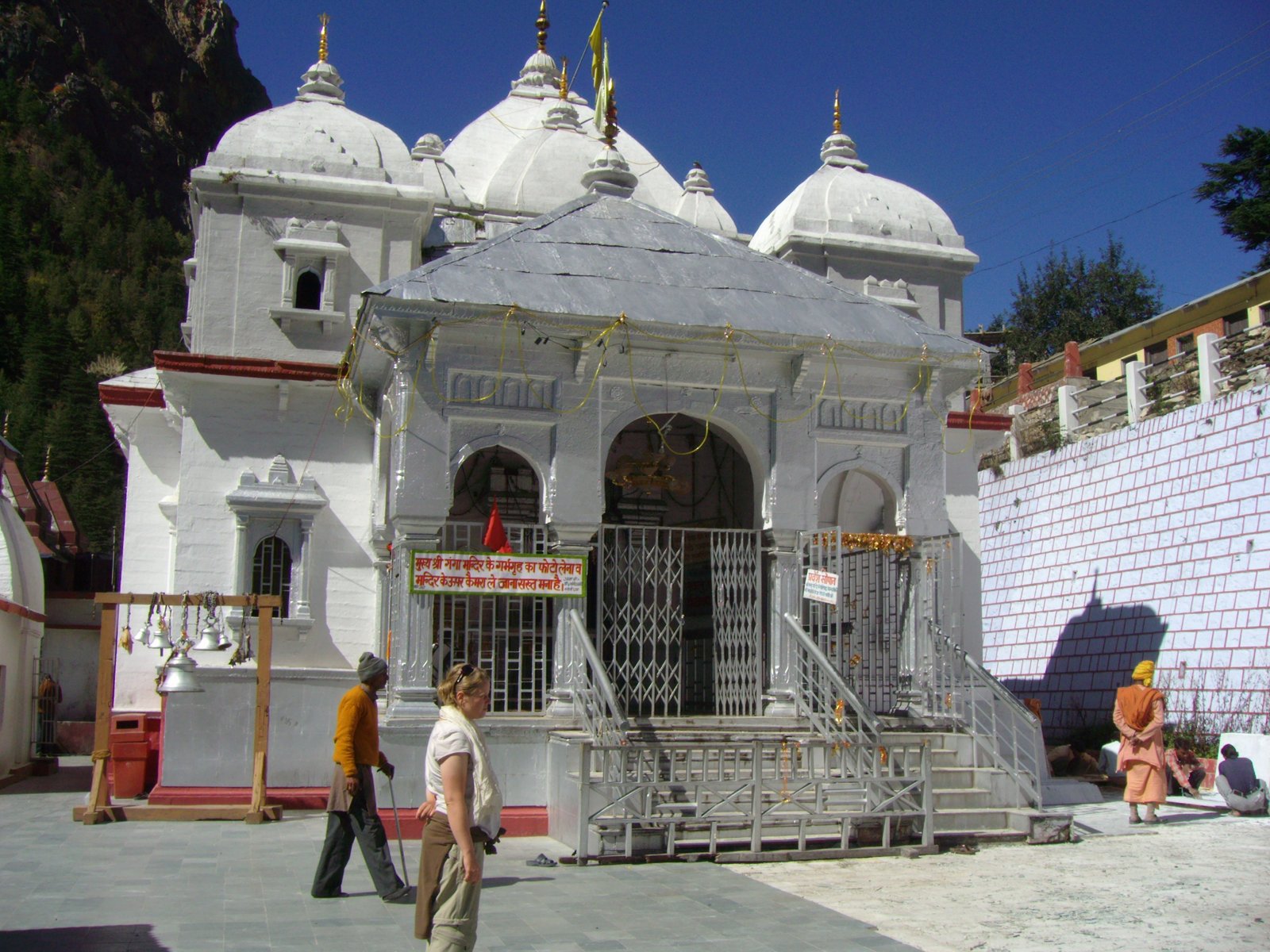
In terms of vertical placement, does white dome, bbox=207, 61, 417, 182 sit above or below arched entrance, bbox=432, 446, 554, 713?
above

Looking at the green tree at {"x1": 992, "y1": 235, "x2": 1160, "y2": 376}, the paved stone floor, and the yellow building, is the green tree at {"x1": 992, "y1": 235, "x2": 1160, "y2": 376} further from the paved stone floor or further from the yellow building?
the paved stone floor

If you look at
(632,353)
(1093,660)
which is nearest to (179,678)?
(632,353)

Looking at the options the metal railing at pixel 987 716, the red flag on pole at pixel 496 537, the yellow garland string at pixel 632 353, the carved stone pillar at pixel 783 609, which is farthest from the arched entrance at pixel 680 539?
the red flag on pole at pixel 496 537

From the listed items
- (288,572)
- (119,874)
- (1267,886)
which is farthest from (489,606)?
(1267,886)

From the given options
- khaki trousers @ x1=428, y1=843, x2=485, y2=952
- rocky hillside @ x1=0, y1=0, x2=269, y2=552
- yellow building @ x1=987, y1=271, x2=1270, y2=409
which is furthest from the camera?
rocky hillside @ x1=0, y1=0, x2=269, y2=552

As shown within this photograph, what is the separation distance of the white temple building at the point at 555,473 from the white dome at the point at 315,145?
49 mm

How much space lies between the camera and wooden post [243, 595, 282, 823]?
38.4ft

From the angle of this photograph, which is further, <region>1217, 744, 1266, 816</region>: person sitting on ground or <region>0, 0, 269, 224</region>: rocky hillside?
<region>0, 0, 269, 224</region>: rocky hillside

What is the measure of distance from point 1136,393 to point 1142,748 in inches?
374

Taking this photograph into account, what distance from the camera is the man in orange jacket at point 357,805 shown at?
26.7 ft

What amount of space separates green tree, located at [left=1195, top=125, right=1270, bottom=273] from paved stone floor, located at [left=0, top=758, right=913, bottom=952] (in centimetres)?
2751

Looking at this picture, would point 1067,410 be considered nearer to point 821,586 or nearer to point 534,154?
point 534,154

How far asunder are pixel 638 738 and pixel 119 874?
15.2 feet

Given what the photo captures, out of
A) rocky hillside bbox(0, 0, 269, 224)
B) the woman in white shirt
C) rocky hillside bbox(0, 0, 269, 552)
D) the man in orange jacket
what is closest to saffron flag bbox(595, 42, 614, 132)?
the man in orange jacket
